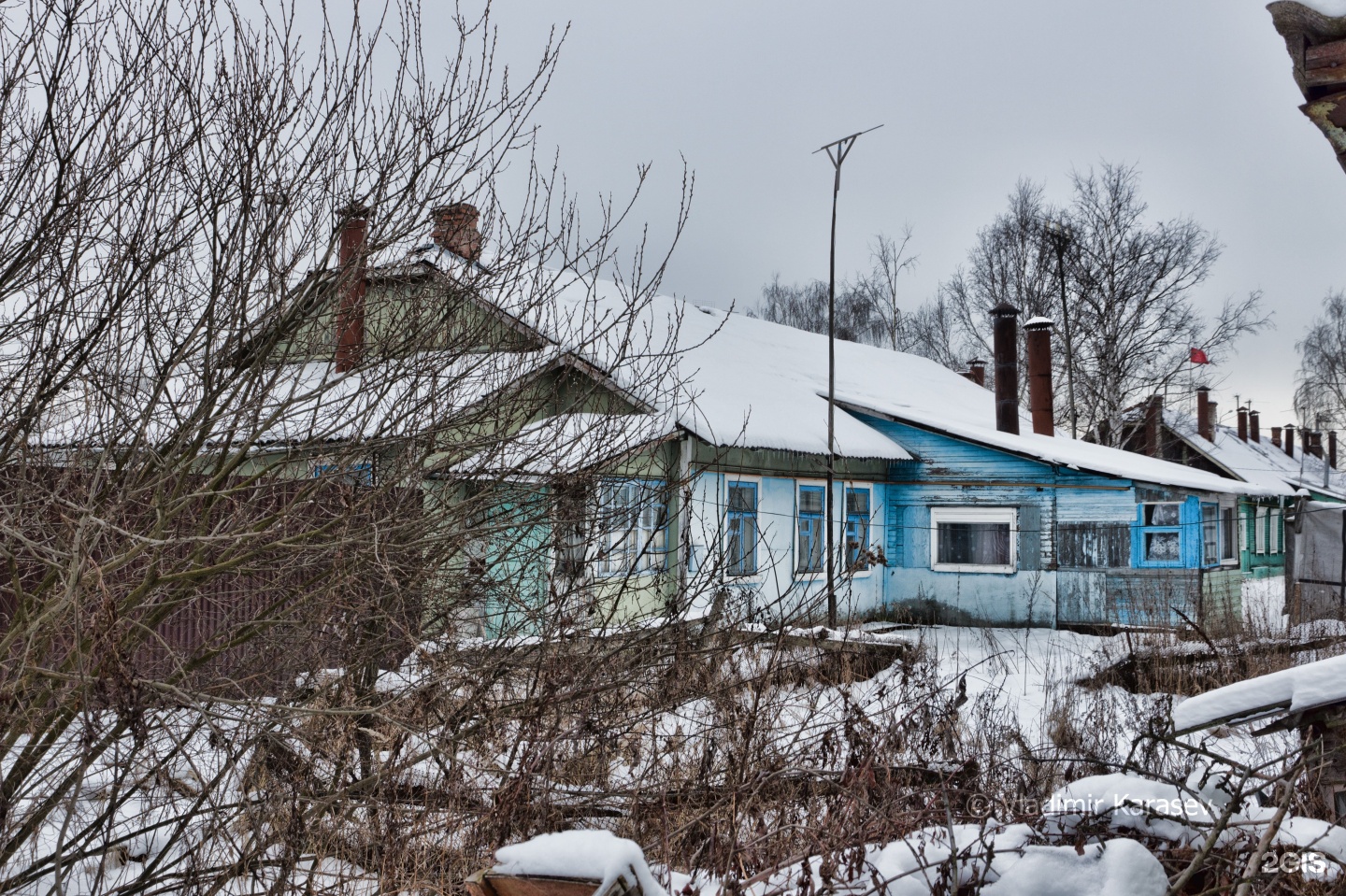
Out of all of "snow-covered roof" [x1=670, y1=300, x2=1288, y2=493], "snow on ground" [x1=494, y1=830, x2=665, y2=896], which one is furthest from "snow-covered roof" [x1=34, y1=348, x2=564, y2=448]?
"snow-covered roof" [x1=670, y1=300, x2=1288, y2=493]

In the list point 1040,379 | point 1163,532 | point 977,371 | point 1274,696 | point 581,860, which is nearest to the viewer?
point 581,860

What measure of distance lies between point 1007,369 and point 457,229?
52.4 feet

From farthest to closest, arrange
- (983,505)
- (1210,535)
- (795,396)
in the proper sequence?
(1210,535) → (795,396) → (983,505)

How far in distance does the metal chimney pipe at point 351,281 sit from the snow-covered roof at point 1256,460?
29.2 m

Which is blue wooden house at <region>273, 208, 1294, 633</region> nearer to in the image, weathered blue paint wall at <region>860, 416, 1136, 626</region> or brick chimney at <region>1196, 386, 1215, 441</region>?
weathered blue paint wall at <region>860, 416, 1136, 626</region>

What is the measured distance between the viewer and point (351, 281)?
4.86 metres

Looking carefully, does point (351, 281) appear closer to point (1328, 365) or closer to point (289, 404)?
point (289, 404)

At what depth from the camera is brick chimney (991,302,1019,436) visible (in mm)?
19016

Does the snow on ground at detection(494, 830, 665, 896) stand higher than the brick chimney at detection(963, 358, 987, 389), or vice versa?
the brick chimney at detection(963, 358, 987, 389)

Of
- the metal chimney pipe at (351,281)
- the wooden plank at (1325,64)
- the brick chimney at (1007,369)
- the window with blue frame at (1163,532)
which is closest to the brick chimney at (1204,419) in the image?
the brick chimney at (1007,369)

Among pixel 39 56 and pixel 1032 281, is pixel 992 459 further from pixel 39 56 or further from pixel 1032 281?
pixel 1032 281

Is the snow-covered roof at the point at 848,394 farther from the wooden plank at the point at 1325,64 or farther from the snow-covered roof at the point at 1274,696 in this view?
the snow-covered roof at the point at 1274,696

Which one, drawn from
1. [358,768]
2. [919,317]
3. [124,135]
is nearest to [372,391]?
[124,135]

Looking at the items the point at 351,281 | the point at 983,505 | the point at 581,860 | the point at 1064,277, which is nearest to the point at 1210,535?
A: the point at 983,505
